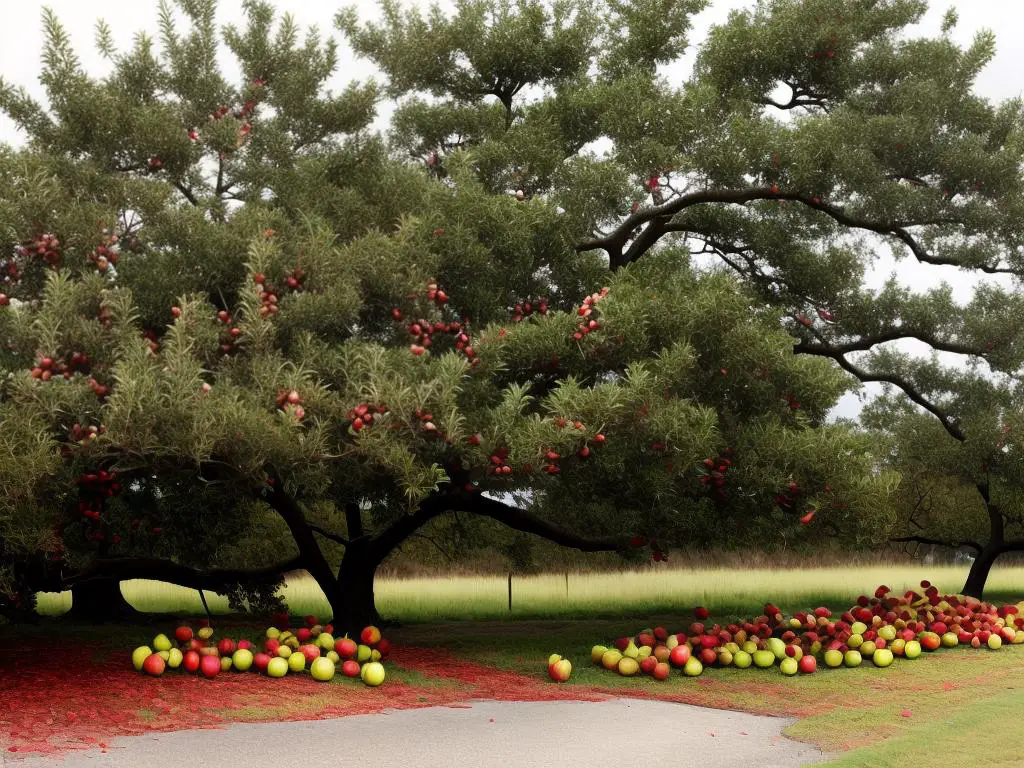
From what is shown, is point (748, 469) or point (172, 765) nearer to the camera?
point (172, 765)

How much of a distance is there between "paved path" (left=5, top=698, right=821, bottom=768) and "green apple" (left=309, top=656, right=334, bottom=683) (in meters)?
1.61

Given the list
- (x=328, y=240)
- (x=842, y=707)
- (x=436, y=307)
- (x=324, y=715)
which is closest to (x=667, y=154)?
(x=436, y=307)

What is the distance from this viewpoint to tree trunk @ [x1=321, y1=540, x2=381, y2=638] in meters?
14.9

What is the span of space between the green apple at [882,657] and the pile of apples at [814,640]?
0.04 ft

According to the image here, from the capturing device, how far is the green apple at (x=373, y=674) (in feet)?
38.5

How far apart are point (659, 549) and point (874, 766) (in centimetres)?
709

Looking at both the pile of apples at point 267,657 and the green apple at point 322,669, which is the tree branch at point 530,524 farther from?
the green apple at point 322,669

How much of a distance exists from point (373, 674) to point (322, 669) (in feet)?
1.86

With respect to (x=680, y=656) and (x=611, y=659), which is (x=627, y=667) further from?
(x=680, y=656)

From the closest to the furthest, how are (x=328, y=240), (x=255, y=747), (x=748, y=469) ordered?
1. (x=255, y=747)
2. (x=328, y=240)
3. (x=748, y=469)

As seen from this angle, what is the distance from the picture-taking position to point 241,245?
12.2m

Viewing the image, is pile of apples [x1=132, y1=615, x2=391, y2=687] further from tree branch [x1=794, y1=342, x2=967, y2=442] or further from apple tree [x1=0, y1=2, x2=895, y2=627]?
tree branch [x1=794, y1=342, x2=967, y2=442]

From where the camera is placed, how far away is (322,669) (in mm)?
11750

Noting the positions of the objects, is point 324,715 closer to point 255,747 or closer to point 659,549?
point 255,747
